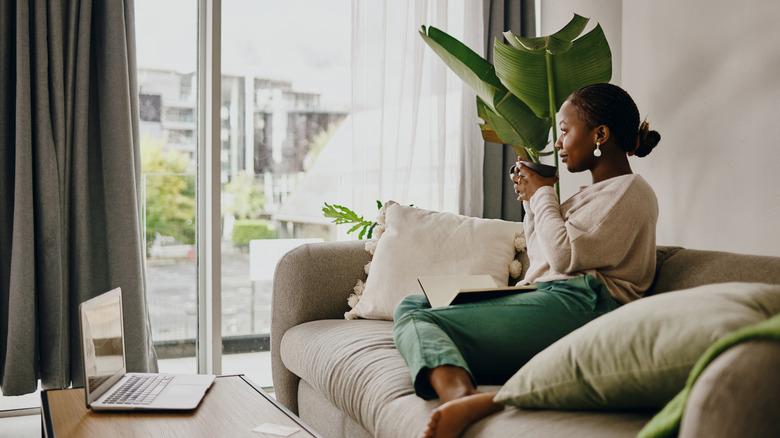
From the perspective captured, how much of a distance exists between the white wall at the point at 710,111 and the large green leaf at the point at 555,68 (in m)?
0.32

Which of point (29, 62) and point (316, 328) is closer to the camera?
point (316, 328)

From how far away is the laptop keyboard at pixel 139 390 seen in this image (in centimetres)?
146

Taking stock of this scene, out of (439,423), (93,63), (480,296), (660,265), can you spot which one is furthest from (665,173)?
(93,63)

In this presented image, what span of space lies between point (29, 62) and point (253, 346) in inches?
62.8

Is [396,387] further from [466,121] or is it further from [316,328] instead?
[466,121]

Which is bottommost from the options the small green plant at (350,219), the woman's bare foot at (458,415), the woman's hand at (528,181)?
the woman's bare foot at (458,415)

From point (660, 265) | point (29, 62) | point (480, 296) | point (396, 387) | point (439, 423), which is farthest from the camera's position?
point (29, 62)

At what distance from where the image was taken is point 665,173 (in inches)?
107

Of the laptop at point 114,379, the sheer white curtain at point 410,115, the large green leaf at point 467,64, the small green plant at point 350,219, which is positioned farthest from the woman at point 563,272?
the sheer white curtain at point 410,115

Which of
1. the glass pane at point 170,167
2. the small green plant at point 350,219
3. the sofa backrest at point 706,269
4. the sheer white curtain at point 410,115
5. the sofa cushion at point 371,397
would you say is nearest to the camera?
the sofa cushion at point 371,397

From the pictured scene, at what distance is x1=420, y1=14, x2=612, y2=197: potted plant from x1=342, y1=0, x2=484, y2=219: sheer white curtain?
0.50 meters

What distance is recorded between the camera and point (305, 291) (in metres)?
2.45

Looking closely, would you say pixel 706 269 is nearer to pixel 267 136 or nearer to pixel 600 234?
pixel 600 234

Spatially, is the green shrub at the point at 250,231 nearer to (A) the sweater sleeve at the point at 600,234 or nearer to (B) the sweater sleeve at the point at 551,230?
(B) the sweater sleeve at the point at 551,230
